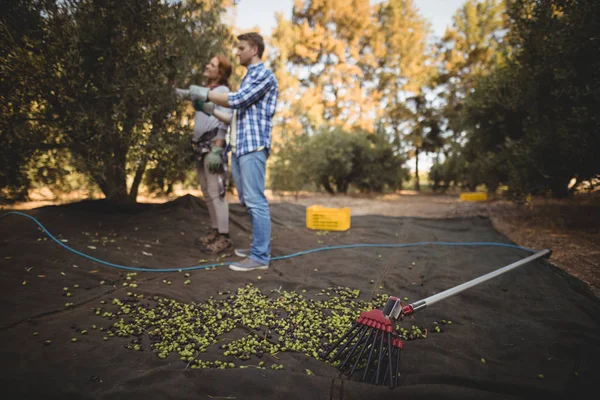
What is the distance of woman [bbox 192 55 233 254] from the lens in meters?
3.58

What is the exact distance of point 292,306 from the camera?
2.48 metres

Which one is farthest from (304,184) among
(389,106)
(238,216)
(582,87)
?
(389,106)

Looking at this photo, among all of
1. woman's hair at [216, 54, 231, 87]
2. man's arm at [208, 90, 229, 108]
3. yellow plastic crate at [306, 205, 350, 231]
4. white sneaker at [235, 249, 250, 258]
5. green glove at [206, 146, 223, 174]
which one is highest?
woman's hair at [216, 54, 231, 87]

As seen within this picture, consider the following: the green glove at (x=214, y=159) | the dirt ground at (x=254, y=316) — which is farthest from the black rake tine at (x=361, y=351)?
the green glove at (x=214, y=159)

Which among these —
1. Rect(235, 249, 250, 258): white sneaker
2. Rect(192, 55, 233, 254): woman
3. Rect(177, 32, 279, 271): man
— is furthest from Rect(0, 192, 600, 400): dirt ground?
Rect(192, 55, 233, 254): woman

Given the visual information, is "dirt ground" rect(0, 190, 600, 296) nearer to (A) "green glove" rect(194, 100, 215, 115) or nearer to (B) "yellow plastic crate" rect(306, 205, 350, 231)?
(B) "yellow plastic crate" rect(306, 205, 350, 231)

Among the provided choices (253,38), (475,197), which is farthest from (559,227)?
(475,197)

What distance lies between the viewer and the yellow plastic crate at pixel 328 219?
Answer: 5648mm

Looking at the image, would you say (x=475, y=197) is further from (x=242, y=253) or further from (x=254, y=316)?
(x=254, y=316)

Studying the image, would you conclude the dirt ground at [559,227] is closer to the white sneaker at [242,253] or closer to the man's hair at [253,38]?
the white sneaker at [242,253]

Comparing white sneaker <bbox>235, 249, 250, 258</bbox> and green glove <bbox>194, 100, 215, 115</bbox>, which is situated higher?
green glove <bbox>194, 100, 215, 115</bbox>

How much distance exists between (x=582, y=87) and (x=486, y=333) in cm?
410

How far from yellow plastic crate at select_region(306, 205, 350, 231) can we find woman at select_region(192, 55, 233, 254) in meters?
2.22

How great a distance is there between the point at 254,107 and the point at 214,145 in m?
0.73
